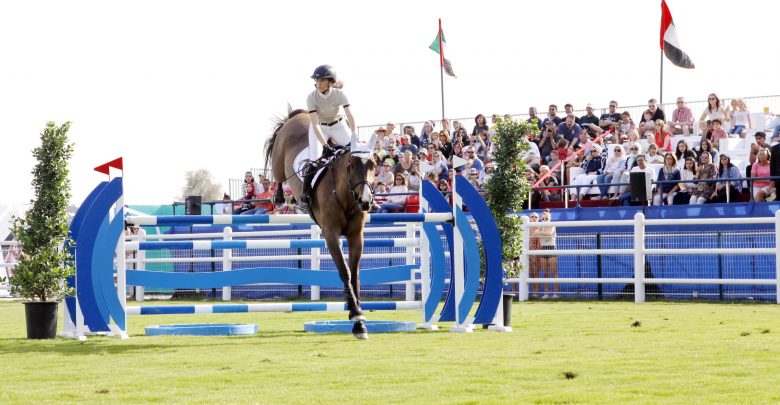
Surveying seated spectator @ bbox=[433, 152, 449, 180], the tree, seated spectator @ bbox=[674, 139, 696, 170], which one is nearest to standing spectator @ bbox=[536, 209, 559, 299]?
seated spectator @ bbox=[674, 139, 696, 170]

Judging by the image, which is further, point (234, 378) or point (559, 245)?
point (559, 245)

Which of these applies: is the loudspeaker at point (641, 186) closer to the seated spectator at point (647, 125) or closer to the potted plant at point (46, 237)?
the seated spectator at point (647, 125)

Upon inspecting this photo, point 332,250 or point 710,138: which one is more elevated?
point 710,138

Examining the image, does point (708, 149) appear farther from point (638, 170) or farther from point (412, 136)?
point (412, 136)

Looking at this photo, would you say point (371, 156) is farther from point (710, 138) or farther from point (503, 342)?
point (710, 138)

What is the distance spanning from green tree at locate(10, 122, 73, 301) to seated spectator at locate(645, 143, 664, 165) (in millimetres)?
12880

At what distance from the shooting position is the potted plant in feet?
40.3

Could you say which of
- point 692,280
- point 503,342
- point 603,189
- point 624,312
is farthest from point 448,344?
point 603,189

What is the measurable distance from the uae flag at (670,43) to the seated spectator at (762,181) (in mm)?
8879

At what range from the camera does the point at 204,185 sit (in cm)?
7038

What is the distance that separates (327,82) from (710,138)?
12.7m

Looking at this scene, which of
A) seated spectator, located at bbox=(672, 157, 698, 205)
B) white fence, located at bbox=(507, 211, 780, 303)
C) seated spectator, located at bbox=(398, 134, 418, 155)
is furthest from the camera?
seated spectator, located at bbox=(398, 134, 418, 155)

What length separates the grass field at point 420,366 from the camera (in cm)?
718

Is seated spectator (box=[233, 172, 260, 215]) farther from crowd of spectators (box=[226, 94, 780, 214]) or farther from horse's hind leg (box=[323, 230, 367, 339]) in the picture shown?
horse's hind leg (box=[323, 230, 367, 339])
